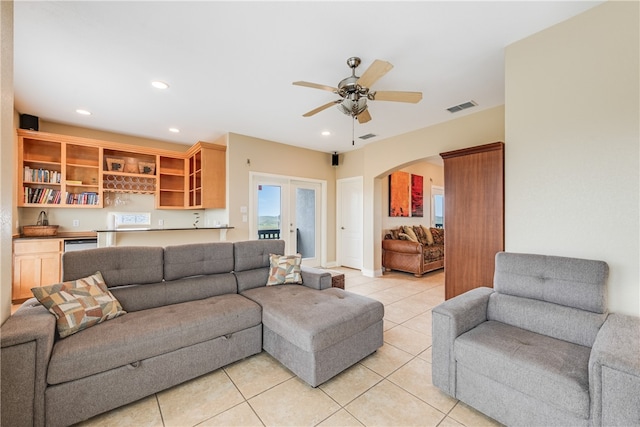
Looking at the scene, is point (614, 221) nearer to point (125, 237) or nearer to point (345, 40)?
point (345, 40)

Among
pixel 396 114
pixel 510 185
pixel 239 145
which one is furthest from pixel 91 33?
pixel 510 185

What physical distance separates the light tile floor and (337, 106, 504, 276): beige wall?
3.03 m

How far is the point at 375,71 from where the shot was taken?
81.0 inches

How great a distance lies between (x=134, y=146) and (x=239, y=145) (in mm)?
1896

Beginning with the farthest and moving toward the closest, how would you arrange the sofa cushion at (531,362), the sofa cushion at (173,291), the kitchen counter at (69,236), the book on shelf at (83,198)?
the book on shelf at (83,198)
the kitchen counter at (69,236)
the sofa cushion at (173,291)
the sofa cushion at (531,362)

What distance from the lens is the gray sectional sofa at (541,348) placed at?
1182mm

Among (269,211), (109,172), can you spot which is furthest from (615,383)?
(109,172)

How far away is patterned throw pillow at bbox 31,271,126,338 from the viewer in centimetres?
172

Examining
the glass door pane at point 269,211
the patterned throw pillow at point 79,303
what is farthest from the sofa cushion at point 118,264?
the glass door pane at point 269,211

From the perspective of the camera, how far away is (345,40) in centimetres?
224

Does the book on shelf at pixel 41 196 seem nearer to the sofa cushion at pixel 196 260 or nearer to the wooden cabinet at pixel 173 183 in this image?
the wooden cabinet at pixel 173 183

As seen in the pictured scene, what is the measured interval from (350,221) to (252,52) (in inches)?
171

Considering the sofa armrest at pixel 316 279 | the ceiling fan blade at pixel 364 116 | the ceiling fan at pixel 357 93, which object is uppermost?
the ceiling fan at pixel 357 93

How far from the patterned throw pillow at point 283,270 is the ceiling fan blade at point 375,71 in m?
1.96
